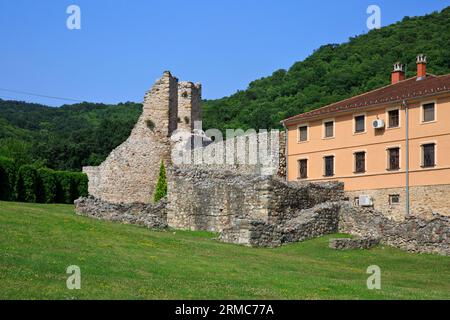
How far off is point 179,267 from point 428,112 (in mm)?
22585

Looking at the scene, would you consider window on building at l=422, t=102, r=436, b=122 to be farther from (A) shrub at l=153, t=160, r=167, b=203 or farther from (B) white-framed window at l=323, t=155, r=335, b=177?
(A) shrub at l=153, t=160, r=167, b=203

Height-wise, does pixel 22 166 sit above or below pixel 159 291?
above

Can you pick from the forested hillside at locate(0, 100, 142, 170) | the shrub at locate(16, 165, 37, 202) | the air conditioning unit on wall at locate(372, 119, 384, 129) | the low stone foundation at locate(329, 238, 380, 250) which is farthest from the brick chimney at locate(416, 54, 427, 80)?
the forested hillside at locate(0, 100, 142, 170)

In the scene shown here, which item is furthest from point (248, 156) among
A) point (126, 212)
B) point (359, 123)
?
point (126, 212)

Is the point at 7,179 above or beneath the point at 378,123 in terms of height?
beneath

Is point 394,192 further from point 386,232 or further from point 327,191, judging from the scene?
point 386,232

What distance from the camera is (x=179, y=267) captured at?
21547 millimetres

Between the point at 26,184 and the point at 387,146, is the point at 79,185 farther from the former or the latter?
the point at 387,146

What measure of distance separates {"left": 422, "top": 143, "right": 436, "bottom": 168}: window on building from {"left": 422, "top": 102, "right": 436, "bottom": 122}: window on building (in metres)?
1.40

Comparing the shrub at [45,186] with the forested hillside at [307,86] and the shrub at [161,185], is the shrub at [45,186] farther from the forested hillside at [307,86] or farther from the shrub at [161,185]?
the forested hillside at [307,86]

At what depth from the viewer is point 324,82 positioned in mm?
62500

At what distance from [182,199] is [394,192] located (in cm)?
1180
